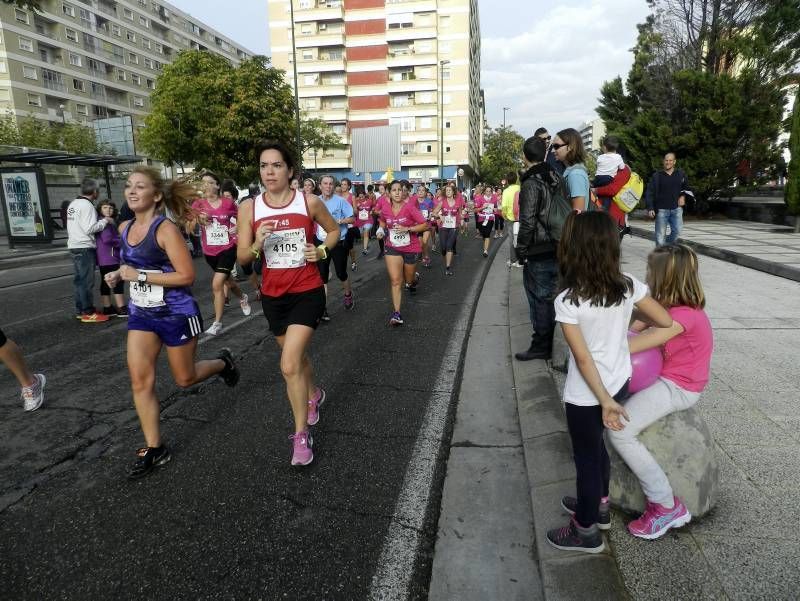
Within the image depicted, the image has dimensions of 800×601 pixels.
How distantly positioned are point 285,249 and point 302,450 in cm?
126

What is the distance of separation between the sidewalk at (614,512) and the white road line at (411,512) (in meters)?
0.12

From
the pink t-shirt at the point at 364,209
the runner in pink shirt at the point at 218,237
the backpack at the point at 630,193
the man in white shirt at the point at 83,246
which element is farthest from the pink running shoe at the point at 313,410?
the pink t-shirt at the point at 364,209

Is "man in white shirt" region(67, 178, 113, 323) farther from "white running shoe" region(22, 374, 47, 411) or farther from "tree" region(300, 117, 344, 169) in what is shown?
"tree" region(300, 117, 344, 169)

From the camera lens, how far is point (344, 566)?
2.37m

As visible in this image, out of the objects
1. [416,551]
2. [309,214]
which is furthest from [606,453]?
[309,214]

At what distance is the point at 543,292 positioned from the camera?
16.0 ft

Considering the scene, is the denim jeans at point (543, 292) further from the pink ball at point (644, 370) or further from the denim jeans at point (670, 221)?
the denim jeans at point (670, 221)

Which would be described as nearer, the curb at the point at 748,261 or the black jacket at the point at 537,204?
the black jacket at the point at 537,204

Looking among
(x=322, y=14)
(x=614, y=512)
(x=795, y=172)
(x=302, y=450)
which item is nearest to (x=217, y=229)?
(x=302, y=450)

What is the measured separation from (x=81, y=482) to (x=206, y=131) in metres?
35.3

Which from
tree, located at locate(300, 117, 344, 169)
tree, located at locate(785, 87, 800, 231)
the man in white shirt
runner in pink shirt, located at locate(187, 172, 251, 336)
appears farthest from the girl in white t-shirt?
tree, located at locate(300, 117, 344, 169)

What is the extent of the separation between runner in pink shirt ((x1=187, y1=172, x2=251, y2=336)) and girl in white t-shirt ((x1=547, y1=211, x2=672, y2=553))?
5395 millimetres

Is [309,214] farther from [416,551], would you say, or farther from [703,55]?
[703,55]

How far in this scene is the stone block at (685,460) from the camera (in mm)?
2363
